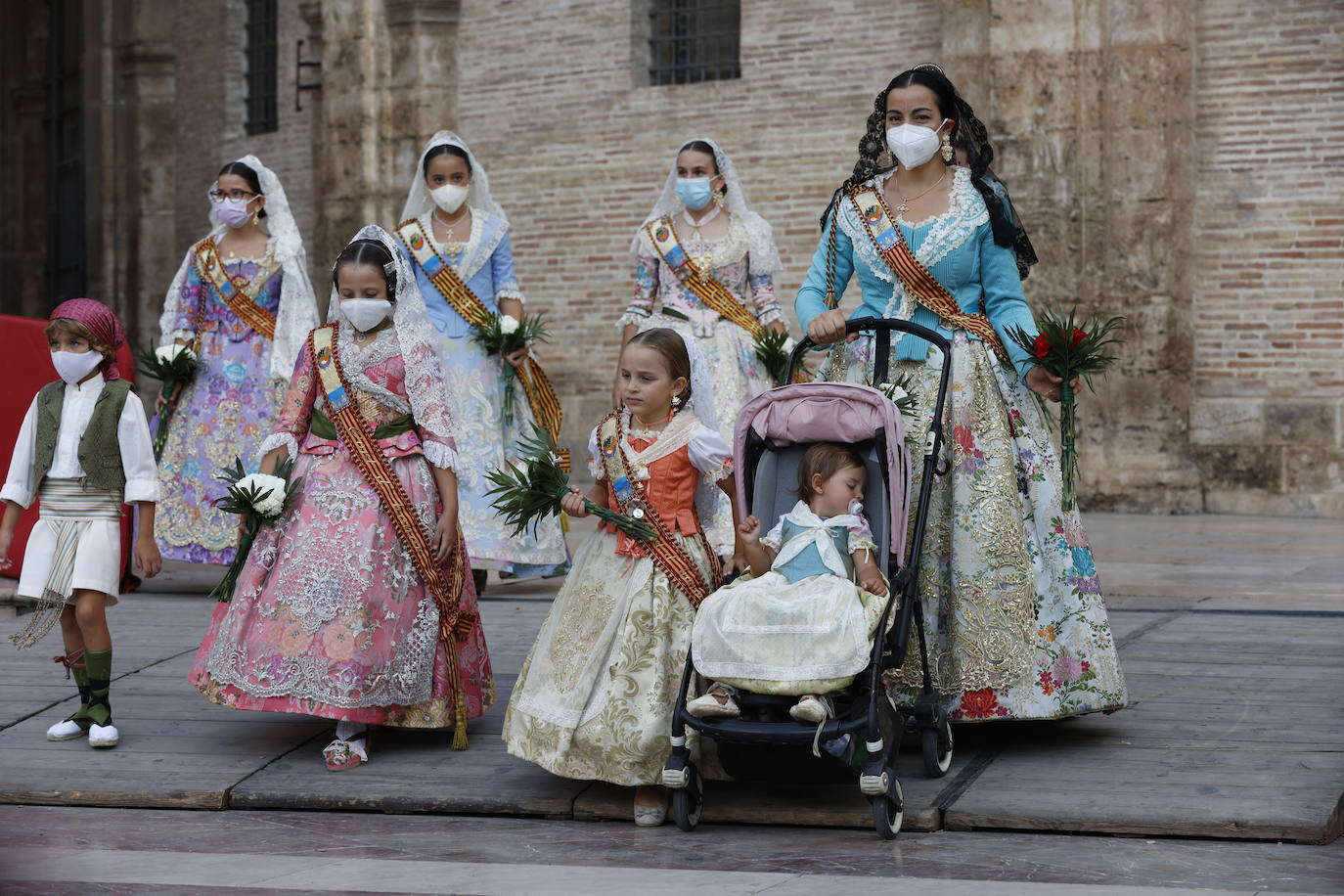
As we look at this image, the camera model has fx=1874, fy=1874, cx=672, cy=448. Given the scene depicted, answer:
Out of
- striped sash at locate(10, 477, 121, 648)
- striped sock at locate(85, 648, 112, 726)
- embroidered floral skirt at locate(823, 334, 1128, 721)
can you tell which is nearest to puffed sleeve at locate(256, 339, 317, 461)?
striped sash at locate(10, 477, 121, 648)

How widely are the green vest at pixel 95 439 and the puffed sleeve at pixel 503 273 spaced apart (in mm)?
3449

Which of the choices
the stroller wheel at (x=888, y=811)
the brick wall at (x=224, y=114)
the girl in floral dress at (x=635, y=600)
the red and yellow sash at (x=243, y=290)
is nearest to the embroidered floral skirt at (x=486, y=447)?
the red and yellow sash at (x=243, y=290)

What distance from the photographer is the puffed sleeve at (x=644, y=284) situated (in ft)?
31.1

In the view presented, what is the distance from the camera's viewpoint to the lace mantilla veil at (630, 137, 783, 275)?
942 centimetres

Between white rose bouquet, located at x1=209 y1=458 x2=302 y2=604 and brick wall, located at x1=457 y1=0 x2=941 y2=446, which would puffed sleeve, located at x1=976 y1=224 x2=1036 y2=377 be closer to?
white rose bouquet, located at x1=209 y1=458 x2=302 y2=604

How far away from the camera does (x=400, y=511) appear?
5852mm

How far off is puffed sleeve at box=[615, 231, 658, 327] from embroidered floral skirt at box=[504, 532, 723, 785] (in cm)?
421

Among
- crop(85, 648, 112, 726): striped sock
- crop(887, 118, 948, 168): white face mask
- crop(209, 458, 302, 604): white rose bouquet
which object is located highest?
crop(887, 118, 948, 168): white face mask

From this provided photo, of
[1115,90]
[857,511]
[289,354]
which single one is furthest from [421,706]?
[1115,90]

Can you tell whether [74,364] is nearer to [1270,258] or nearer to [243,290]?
[243,290]

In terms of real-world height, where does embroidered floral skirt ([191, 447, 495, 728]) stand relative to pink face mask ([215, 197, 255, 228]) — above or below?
below

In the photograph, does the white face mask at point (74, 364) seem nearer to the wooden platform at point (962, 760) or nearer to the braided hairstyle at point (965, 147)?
the wooden platform at point (962, 760)

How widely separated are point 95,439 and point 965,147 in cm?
292

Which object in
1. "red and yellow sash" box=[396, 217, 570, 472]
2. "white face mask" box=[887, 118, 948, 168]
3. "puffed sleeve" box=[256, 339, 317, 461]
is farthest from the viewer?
"red and yellow sash" box=[396, 217, 570, 472]
